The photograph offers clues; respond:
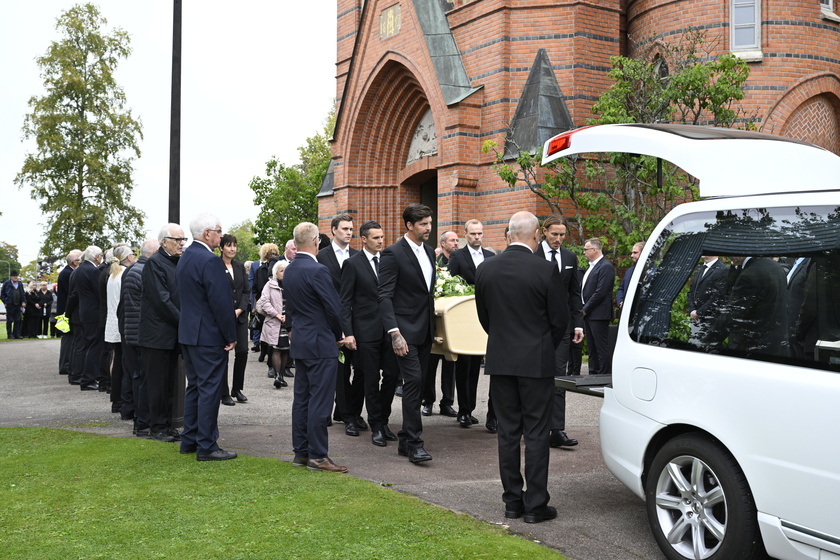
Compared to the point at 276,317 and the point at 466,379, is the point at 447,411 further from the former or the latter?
the point at 276,317

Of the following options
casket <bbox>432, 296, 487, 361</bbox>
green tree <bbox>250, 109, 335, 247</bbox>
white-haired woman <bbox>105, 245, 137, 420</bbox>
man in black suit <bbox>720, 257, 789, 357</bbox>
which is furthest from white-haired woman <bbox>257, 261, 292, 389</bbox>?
green tree <bbox>250, 109, 335, 247</bbox>

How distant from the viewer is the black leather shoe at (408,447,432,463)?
24.1ft

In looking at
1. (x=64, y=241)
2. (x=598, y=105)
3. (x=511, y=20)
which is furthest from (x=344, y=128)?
(x=64, y=241)

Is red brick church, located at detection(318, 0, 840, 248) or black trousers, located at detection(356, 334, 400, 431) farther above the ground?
red brick church, located at detection(318, 0, 840, 248)

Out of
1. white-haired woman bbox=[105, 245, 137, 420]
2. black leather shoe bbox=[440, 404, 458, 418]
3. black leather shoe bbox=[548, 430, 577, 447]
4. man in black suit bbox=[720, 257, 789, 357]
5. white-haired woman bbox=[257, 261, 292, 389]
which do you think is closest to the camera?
man in black suit bbox=[720, 257, 789, 357]

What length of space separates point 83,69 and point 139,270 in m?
42.2

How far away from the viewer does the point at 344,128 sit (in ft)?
78.7

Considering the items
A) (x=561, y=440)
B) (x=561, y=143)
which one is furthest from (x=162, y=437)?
(x=561, y=143)

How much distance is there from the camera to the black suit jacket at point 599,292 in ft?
38.5

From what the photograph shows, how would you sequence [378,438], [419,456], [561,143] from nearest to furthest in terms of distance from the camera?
1. [561,143]
2. [419,456]
3. [378,438]

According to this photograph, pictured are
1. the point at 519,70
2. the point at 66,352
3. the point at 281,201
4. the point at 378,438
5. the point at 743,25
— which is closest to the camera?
the point at 378,438

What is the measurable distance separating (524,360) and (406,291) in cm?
222

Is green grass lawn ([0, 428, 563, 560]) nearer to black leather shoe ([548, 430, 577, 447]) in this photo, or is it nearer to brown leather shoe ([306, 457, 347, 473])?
brown leather shoe ([306, 457, 347, 473])

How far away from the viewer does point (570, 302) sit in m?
8.66
